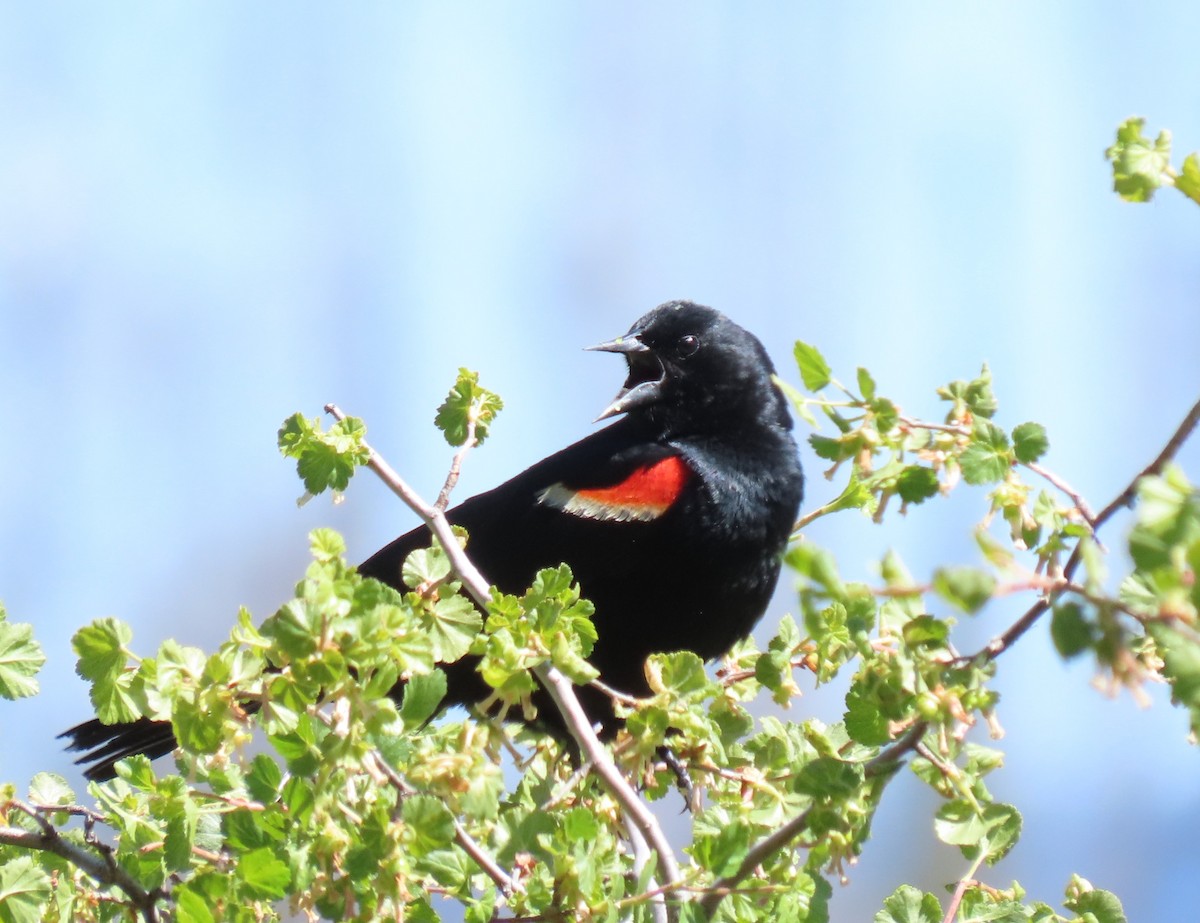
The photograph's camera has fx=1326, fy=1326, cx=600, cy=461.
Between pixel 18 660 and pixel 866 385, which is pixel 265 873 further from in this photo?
pixel 866 385

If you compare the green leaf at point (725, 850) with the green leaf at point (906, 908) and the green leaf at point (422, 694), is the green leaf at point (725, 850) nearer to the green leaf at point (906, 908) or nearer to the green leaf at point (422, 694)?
the green leaf at point (906, 908)

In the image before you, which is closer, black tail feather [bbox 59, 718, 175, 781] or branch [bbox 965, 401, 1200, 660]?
branch [bbox 965, 401, 1200, 660]

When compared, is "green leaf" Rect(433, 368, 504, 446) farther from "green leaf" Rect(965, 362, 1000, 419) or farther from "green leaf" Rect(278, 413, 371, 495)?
"green leaf" Rect(965, 362, 1000, 419)

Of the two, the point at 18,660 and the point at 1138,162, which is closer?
the point at 1138,162

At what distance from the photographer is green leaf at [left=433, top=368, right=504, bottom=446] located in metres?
1.68

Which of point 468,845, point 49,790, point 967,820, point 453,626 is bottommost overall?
point 967,820

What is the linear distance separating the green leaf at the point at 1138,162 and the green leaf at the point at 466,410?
2.71 feet

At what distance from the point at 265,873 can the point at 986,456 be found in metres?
0.76

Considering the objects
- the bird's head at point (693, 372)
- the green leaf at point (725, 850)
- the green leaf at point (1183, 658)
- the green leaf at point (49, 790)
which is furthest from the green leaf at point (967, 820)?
the bird's head at point (693, 372)

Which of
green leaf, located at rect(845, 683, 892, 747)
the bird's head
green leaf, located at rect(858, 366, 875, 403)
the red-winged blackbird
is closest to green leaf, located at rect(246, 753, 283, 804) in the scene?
green leaf, located at rect(845, 683, 892, 747)

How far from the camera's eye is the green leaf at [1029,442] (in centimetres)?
116

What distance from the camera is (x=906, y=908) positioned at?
4.49 ft

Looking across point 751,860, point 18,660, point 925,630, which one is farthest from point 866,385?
point 18,660

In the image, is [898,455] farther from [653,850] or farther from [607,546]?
[607,546]
